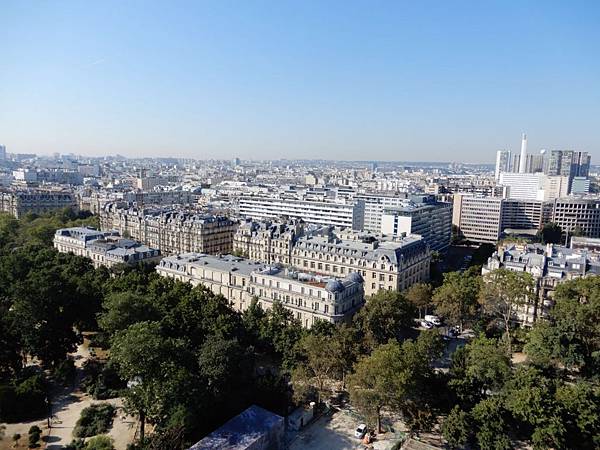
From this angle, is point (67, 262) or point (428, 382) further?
point (67, 262)

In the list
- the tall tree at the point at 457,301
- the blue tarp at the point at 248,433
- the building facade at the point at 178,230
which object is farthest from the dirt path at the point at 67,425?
the building facade at the point at 178,230

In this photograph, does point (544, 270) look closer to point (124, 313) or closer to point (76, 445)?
point (124, 313)

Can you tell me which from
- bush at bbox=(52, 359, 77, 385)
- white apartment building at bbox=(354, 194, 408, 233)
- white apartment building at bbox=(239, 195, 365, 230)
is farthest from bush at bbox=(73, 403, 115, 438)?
white apartment building at bbox=(354, 194, 408, 233)

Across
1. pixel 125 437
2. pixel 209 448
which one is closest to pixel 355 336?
pixel 209 448

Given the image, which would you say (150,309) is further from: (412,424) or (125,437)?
(412,424)

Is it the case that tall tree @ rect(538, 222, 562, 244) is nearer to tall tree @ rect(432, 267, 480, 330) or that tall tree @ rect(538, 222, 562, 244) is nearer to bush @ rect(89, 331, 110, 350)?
tall tree @ rect(432, 267, 480, 330)

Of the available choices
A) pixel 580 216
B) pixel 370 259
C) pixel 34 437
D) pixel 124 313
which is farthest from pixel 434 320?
pixel 580 216
